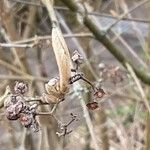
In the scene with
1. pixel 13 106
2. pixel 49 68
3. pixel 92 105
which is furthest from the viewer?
pixel 49 68

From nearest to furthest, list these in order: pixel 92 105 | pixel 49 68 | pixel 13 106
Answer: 1. pixel 13 106
2. pixel 92 105
3. pixel 49 68

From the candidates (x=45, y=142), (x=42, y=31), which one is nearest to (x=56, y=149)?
(x=45, y=142)

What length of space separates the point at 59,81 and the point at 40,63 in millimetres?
2146

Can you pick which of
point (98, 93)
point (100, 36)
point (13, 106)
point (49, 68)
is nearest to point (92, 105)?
point (98, 93)

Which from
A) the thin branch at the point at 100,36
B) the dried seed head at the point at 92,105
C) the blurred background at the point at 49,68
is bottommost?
the dried seed head at the point at 92,105

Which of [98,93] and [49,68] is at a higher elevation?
[49,68]

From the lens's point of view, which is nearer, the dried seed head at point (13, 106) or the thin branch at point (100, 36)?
the dried seed head at point (13, 106)

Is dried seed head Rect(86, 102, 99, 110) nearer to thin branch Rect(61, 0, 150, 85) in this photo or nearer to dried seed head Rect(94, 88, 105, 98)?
dried seed head Rect(94, 88, 105, 98)

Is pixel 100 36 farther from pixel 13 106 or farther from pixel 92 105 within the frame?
pixel 13 106

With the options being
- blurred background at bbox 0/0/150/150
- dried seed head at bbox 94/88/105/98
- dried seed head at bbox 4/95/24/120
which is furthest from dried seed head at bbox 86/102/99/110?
blurred background at bbox 0/0/150/150

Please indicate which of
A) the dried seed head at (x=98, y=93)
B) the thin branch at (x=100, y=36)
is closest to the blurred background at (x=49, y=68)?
the thin branch at (x=100, y=36)

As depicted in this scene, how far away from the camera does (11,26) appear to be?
8.80 ft

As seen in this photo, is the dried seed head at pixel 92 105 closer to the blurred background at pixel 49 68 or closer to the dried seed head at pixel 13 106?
the dried seed head at pixel 13 106

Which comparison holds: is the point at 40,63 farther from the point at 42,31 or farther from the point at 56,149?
the point at 56,149
